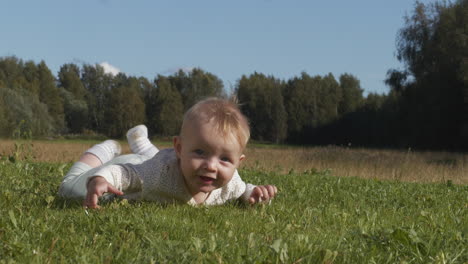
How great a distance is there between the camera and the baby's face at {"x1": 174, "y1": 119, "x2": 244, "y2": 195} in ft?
11.7

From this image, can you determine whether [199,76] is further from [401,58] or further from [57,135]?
[401,58]

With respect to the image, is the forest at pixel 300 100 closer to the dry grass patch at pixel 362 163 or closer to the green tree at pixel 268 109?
the green tree at pixel 268 109

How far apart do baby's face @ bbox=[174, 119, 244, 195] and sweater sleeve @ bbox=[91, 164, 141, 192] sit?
17.7 inches

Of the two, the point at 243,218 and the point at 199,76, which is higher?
the point at 199,76

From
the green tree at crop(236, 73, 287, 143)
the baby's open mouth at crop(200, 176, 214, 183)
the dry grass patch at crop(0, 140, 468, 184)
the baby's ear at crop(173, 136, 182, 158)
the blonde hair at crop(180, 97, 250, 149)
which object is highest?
the green tree at crop(236, 73, 287, 143)

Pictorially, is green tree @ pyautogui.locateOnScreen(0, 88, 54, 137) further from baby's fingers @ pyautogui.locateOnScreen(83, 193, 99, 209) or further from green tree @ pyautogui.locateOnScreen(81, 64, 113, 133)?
baby's fingers @ pyautogui.locateOnScreen(83, 193, 99, 209)

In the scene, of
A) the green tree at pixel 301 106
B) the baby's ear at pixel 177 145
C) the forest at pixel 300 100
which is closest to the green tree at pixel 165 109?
the forest at pixel 300 100

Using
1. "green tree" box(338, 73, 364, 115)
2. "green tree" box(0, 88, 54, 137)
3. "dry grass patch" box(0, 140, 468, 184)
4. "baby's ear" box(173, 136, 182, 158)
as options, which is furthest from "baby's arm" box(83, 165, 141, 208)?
"green tree" box(338, 73, 364, 115)

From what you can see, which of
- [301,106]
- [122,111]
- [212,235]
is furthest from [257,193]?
[122,111]

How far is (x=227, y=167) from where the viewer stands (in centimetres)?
368

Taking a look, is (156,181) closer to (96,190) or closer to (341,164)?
(96,190)

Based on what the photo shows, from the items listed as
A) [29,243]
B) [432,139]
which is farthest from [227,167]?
[432,139]

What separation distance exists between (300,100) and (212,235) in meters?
58.7

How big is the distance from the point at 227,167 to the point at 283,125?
182ft
